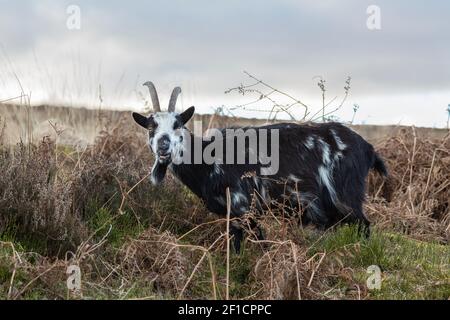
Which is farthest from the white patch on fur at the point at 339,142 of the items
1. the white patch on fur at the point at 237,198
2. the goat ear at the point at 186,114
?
the goat ear at the point at 186,114

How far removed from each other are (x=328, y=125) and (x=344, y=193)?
849mm

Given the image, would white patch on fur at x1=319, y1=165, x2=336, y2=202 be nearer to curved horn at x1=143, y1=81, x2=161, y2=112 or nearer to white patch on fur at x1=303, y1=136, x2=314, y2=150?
white patch on fur at x1=303, y1=136, x2=314, y2=150

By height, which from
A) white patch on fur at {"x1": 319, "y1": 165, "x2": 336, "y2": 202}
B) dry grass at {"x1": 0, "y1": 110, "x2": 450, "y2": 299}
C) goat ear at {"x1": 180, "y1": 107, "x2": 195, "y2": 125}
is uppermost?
goat ear at {"x1": 180, "y1": 107, "x2": 195, "y2": 125}

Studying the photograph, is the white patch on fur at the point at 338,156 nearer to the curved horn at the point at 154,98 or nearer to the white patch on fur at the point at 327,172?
the white patch on fur at the point at 327,172

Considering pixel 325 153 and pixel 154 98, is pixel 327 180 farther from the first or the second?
pixel 154 98

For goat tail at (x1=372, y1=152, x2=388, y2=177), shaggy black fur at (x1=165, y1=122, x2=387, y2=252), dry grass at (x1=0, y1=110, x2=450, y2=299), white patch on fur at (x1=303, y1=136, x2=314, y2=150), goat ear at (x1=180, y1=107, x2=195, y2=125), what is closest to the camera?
dry grass at (x1=0, y1=110, x2=450, y2=299)

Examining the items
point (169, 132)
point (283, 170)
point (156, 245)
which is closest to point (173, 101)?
Answer: point (169, 132)

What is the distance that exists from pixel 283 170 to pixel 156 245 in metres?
2.12

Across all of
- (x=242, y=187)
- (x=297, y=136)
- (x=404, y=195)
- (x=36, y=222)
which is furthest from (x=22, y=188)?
(x=404, y=195)

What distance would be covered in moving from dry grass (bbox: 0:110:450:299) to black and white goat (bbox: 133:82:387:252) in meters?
0.33

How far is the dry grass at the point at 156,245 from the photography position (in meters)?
6.10

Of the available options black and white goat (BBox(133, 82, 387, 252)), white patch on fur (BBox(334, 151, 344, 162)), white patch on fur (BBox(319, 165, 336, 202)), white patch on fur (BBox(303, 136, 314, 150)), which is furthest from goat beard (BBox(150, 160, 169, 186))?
white patch on fur (BBox(334, 151, 344, 162))

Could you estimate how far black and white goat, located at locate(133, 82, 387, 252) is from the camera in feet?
26.8
